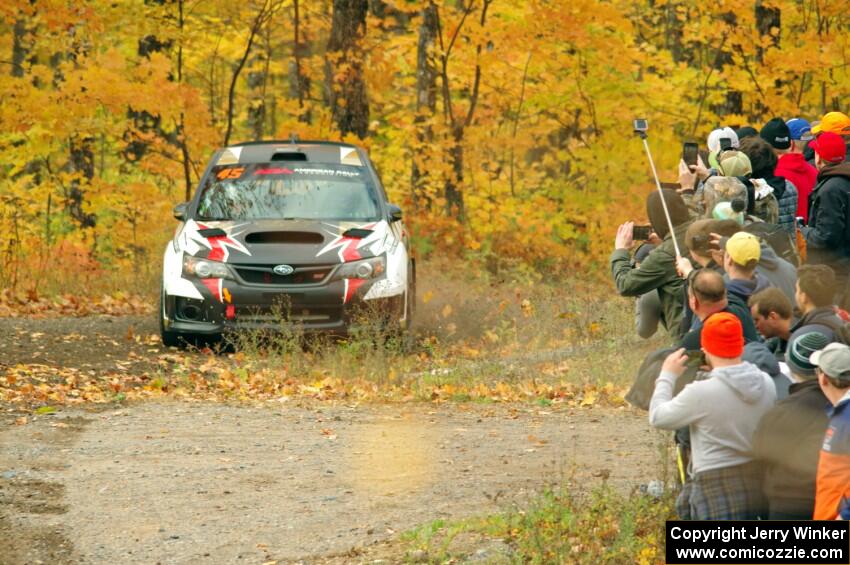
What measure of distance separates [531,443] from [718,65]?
15.6 meters

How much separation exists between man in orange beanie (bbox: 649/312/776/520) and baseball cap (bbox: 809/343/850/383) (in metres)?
0.41

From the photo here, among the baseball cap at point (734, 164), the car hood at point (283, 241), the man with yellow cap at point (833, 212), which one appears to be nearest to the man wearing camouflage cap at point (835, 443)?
the baseball cap at point (734, 164)

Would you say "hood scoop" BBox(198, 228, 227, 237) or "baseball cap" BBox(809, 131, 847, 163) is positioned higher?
"baseball cap" BBox(809, 131, 847, 163)

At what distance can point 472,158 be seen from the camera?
21.9 metres

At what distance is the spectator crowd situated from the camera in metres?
5.18

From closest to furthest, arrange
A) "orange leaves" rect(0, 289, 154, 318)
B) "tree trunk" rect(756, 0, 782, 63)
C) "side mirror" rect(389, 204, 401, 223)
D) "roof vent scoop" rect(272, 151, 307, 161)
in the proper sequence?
"side mirror" rect(389, 204, 401, 223) < "roof vent scoop" rect(272, 151, 307, 161) < "orange leaves" rect(0, 289, 154, 318) < "tree trunk" rect(756, 0, 782, 63)

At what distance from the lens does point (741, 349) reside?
17.9 ft

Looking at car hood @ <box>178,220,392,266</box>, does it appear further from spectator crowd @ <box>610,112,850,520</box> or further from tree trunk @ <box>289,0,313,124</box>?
tree trunk @ <box>289,0,313,124</box>

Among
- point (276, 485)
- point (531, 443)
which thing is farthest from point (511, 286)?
point (276, 485)

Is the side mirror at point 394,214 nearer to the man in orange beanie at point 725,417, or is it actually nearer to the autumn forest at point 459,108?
the autumn forest at point 459,108

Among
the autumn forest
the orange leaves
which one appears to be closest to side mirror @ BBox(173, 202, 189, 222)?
the orange leaves

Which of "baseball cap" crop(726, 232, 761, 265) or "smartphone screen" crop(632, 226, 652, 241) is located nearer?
"baseball cap" crop(726, 232, 761, 265)

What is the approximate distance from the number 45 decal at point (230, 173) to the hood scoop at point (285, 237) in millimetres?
1201

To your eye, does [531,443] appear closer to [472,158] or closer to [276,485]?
[276,485]
